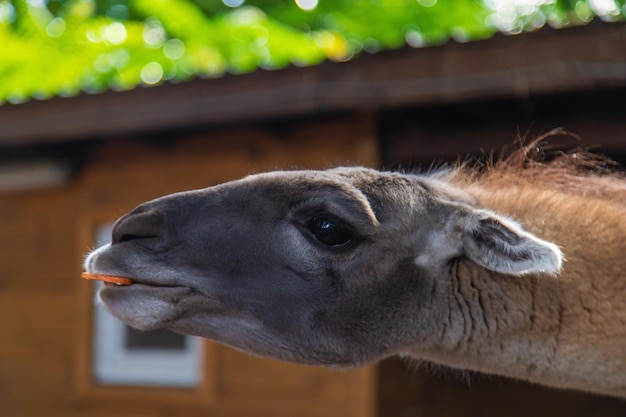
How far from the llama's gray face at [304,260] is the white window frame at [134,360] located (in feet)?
17.4

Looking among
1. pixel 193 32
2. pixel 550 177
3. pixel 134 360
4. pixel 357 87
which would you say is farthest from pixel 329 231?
pixel 193 32

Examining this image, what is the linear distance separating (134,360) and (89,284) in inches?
36.1

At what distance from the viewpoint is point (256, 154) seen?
27.7 ft

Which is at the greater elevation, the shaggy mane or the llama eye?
the shaggy mane

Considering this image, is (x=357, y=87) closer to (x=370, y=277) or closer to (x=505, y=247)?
(x=370, y=277)

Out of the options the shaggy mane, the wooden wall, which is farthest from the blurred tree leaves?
the shaggy mane

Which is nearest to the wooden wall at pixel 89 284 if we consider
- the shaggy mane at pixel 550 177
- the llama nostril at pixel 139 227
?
the shaggy mane at pixel 550 177

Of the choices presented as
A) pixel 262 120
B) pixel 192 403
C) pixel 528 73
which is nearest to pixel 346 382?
pixel 192 403

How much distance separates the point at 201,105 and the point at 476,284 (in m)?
4.40

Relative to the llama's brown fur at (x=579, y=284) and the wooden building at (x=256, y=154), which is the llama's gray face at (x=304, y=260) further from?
the wooden building at (x=256, y=154)

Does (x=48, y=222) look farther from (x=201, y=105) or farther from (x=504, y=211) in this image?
(x=504, y=211)

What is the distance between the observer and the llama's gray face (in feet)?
11.2

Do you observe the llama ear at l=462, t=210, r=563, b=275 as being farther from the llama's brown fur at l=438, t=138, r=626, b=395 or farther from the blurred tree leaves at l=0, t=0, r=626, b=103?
the blurred tree leaves at l=0, t=0, r=626, b=103

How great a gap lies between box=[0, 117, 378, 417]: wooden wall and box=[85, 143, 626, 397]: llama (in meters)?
4.02
